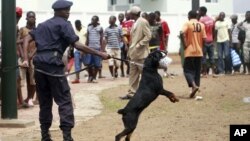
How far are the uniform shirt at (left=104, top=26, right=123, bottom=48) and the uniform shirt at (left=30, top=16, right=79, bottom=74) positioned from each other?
9248 millimetres

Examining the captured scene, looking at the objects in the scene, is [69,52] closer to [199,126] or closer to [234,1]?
[199,126]

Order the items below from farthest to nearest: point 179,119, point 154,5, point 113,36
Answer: point 154,5 < point 113,36 < point 179,119

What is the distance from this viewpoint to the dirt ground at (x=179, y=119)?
8.43 m

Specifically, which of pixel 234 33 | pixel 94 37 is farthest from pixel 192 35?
pixel 234 33

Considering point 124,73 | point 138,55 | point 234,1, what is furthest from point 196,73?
point 234,1

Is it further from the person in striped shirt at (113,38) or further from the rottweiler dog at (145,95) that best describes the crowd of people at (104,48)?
the rottweiler dog at (145,95)

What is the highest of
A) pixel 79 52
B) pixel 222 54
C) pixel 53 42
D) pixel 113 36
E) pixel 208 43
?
pixel 53 42

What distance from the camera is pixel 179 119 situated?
9.78 meters

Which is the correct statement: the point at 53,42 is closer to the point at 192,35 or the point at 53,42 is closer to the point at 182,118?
the point at 182,118

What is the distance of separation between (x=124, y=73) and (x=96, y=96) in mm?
5978

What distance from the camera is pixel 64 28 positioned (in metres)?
7.61

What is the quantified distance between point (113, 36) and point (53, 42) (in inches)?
368

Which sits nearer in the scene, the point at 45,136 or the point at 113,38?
the point at 45,136

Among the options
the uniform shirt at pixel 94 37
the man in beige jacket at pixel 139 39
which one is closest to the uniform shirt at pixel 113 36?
the uniform shirt at pixel 94 37
